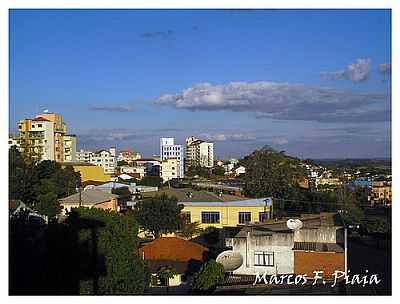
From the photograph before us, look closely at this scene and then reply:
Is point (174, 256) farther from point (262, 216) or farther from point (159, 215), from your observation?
point (262, 216)

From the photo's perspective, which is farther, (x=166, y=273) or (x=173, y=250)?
(x=173, y=250)

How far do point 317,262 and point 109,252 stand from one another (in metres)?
1.14

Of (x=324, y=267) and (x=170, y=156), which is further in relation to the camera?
(x=170, y=156)

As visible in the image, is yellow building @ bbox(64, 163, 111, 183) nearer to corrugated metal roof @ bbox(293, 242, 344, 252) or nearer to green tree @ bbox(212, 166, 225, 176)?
green tree @ bbox(212, 166, 225, 176)

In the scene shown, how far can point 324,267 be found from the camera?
3.18 m

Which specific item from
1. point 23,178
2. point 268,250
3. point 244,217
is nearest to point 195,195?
point 244,217

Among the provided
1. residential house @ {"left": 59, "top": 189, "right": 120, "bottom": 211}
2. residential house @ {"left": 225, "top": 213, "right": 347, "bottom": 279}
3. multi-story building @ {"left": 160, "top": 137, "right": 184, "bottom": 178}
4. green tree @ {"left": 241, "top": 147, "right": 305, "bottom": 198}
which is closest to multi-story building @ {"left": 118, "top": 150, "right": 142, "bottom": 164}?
multi-story building @ {"left": 160, "top": 137, "right": 184, "bottom": 178}

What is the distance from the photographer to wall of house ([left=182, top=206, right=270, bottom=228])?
3650 millimetres

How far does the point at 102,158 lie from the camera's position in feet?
12.4

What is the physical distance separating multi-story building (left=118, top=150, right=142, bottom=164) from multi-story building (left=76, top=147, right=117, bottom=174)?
0.05 meters
